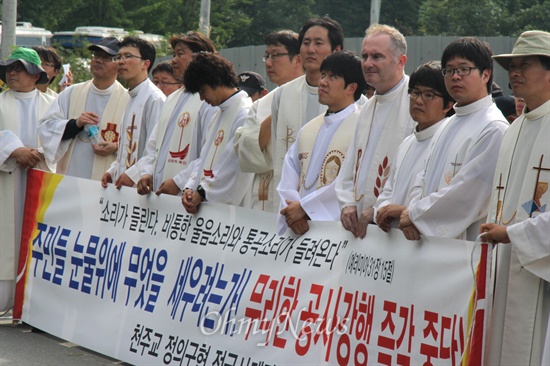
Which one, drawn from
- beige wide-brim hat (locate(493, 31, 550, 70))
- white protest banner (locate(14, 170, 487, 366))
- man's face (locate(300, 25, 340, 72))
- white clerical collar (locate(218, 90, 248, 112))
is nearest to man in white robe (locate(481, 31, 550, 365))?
beige wide-brim hat (locate(493, 31, 550, 70))

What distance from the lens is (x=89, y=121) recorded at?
31.8 ft

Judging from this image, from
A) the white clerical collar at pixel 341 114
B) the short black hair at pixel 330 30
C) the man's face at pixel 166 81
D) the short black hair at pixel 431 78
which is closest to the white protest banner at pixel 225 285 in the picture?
the white clerical collar at pixel 341 114

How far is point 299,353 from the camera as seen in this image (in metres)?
6.27

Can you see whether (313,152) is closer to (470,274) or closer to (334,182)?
(334,182)

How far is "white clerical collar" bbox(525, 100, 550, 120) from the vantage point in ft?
17.8

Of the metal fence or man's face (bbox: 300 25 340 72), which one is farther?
the metal fence

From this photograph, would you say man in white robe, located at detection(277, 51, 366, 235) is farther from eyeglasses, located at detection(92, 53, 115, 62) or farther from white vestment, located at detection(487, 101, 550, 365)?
eyeglasses, located at detection(92, 53, 115, 62)

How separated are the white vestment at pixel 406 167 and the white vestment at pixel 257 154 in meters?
1.52

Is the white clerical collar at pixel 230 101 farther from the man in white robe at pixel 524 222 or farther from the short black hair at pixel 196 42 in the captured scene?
the man in white robe at pixel 524 222

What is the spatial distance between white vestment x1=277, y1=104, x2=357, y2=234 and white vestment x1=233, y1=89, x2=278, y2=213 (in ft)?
1.79

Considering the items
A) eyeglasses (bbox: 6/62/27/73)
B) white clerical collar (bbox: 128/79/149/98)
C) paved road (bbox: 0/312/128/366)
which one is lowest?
paved road (bbox: 0/312/128/366)

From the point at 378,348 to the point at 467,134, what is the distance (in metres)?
1.22

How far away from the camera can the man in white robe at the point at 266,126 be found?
7.80 metres

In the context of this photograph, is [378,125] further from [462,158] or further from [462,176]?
[462,176]
